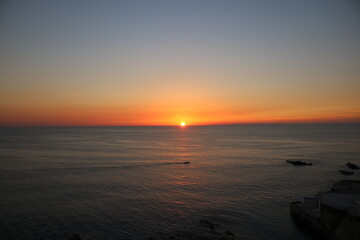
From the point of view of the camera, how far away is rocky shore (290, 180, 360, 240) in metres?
16.0

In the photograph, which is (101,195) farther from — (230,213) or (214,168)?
(214,168)

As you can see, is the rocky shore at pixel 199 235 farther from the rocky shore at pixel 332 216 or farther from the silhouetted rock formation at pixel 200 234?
the rocky shore at pixel 332 216

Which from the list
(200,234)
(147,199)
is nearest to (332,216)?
(200,234)

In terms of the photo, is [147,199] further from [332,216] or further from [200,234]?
[332,216]

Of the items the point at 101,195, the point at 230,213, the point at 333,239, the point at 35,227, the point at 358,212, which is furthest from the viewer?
the point at 101,195

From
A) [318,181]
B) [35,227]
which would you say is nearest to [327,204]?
[318,181]

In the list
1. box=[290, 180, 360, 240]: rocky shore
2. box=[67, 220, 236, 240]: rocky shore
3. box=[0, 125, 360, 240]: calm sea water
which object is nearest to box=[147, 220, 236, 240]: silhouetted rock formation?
box=[67, 220, 236, 240]: rocky shore

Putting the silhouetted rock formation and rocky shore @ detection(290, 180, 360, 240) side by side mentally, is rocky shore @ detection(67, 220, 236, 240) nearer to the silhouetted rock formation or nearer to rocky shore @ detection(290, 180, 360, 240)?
the silhouetted rock formation

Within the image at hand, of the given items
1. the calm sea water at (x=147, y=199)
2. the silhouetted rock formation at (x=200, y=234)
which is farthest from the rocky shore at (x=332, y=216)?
the silhouetted rock formation at (x=200, y=234)

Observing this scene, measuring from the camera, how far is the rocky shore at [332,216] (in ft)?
52.5

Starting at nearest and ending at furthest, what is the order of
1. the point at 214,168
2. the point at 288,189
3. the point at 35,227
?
1. the point at 35,227
2. the point at 288,189
3. the point at 214,168

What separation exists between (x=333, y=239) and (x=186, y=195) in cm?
1670

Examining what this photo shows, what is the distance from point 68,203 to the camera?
2694cm

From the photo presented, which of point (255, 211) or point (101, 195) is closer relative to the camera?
point (255, 211)
